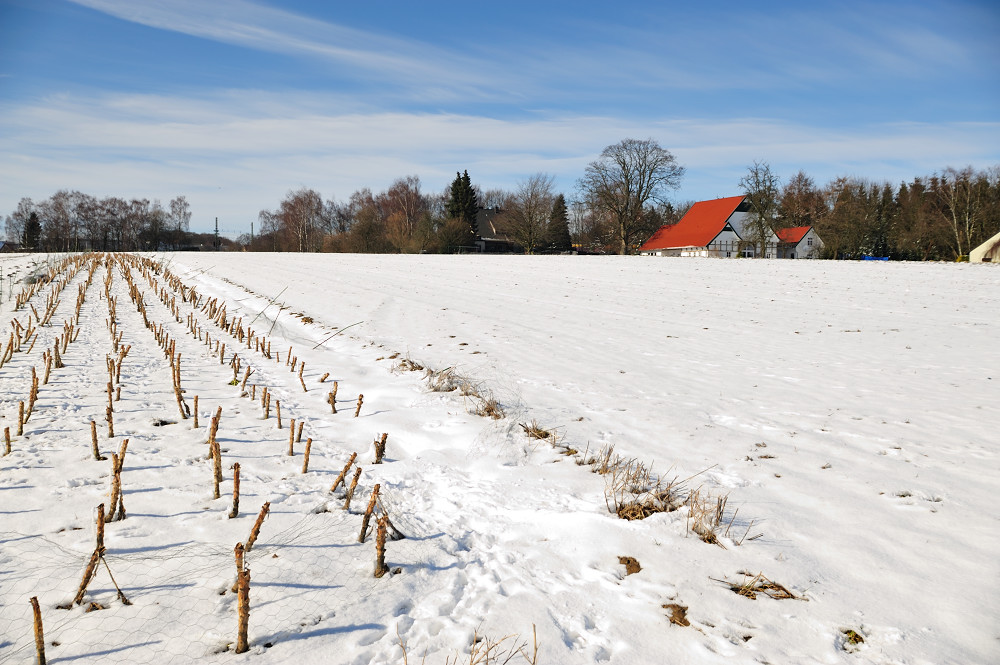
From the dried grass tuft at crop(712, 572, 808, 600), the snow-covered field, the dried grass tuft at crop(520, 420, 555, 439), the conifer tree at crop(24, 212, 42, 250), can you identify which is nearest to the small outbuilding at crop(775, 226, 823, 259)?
the snow-covered field

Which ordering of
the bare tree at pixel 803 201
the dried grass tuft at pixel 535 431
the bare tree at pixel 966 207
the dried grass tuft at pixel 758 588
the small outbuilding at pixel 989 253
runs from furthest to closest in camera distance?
the bare tree at pixel 803 201
the bare tree at pixel 966 207
the small outbuilding at pixel 989 253
the dried grass tuft at pixel 535 431
the dried grass tuft at pixel 758 588

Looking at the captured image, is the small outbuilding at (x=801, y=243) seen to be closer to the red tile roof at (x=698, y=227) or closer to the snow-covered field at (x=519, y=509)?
the red tile roof at (x=698, y=227)

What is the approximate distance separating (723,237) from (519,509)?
196 feet

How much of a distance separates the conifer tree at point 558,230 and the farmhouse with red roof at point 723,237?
12.3 m

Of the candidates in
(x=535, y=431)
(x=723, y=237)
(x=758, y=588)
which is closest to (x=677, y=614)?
(x=758, y=588)

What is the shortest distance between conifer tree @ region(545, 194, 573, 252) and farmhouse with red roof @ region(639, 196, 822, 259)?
1229 centimetres

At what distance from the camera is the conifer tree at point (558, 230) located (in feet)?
213

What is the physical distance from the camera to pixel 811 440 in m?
4.23

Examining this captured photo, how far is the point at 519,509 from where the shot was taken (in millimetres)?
3203

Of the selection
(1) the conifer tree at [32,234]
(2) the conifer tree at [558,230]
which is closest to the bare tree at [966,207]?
(2) the conifer tree at [558,230]

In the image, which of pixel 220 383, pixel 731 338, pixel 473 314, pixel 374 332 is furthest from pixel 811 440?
pixel 473 314

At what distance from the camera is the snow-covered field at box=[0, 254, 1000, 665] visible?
6.92ft

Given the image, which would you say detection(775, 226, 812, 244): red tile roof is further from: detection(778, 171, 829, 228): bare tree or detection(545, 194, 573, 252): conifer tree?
detection(545, 194, 573, 252): conifer tree

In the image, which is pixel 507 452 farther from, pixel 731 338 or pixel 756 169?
pixel 756 169
